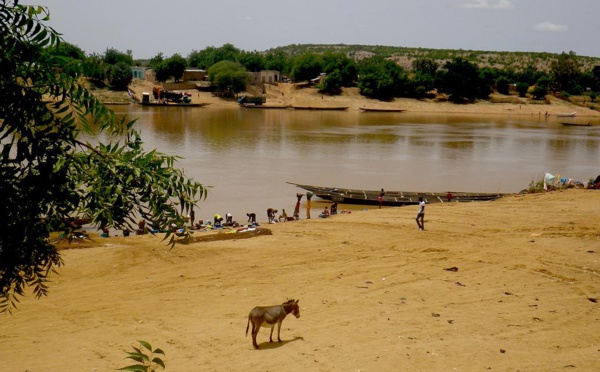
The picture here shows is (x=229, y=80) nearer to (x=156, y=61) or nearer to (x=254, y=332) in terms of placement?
(x=156, y=61)

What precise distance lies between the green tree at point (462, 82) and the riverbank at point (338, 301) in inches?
2721

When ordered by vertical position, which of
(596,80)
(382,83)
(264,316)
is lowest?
(264,316)

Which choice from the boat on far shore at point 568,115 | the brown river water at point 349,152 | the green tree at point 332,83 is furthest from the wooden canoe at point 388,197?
the green tree at point 332,83

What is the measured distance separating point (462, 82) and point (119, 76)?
146ft

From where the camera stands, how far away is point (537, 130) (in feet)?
207

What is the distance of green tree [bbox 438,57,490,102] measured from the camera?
278 ft

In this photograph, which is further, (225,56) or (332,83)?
→ (225,56)

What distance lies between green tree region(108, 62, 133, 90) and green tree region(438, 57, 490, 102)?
1636 inches

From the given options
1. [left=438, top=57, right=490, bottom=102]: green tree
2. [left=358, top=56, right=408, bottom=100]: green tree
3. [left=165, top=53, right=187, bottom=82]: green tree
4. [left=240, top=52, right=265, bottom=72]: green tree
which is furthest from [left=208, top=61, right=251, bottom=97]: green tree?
[left=438, top=57, right=490, bottom=102]: green tree

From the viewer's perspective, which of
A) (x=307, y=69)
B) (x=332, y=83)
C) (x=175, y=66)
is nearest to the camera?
(x=332, y=83)

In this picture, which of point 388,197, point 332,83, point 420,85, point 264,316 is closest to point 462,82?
point 420,85

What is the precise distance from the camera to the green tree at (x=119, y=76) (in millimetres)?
80688

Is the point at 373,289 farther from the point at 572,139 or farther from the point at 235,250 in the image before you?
the point at 572,139

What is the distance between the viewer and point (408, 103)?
84.6 m
